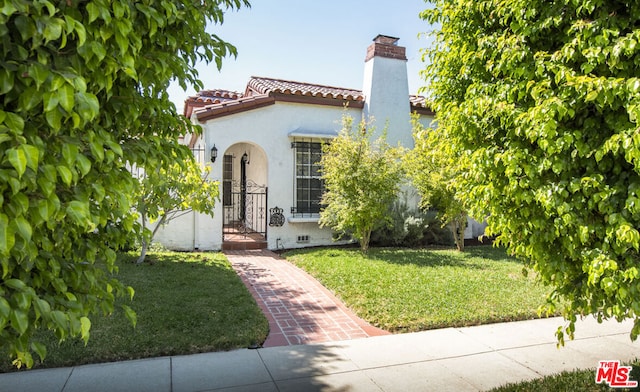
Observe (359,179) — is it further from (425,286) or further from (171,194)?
(171,194)

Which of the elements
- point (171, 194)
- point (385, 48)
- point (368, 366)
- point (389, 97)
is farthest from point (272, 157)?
point (368, 366)

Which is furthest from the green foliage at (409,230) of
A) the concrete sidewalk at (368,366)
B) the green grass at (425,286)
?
the concrete sidewalk at (368,366)

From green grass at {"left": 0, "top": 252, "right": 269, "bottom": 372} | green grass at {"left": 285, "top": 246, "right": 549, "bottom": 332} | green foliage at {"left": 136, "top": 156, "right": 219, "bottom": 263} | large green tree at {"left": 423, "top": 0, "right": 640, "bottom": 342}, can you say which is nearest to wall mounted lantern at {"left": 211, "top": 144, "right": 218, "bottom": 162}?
green foliage at {"left": 136, "top": 156, "right": 219, "bottom": 263}

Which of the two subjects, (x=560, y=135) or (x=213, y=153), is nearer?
(x=560, y=135)

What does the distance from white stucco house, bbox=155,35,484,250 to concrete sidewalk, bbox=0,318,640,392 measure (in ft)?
22.2

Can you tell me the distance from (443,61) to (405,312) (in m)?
3.58

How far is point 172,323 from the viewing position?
530cm

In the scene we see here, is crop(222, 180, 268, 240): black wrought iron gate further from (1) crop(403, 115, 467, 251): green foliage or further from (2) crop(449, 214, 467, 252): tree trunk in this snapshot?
(2) crop(449, 214, 467, 252): tree trunk

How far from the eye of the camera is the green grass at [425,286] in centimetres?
587

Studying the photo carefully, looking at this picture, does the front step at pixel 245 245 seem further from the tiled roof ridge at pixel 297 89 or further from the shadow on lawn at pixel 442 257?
the tiled roof ridge at pixel 297 89

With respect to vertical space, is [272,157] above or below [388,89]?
below

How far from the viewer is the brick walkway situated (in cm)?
532

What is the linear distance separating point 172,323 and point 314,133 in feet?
25.4

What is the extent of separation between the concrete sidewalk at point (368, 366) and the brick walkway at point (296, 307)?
1.11ft
